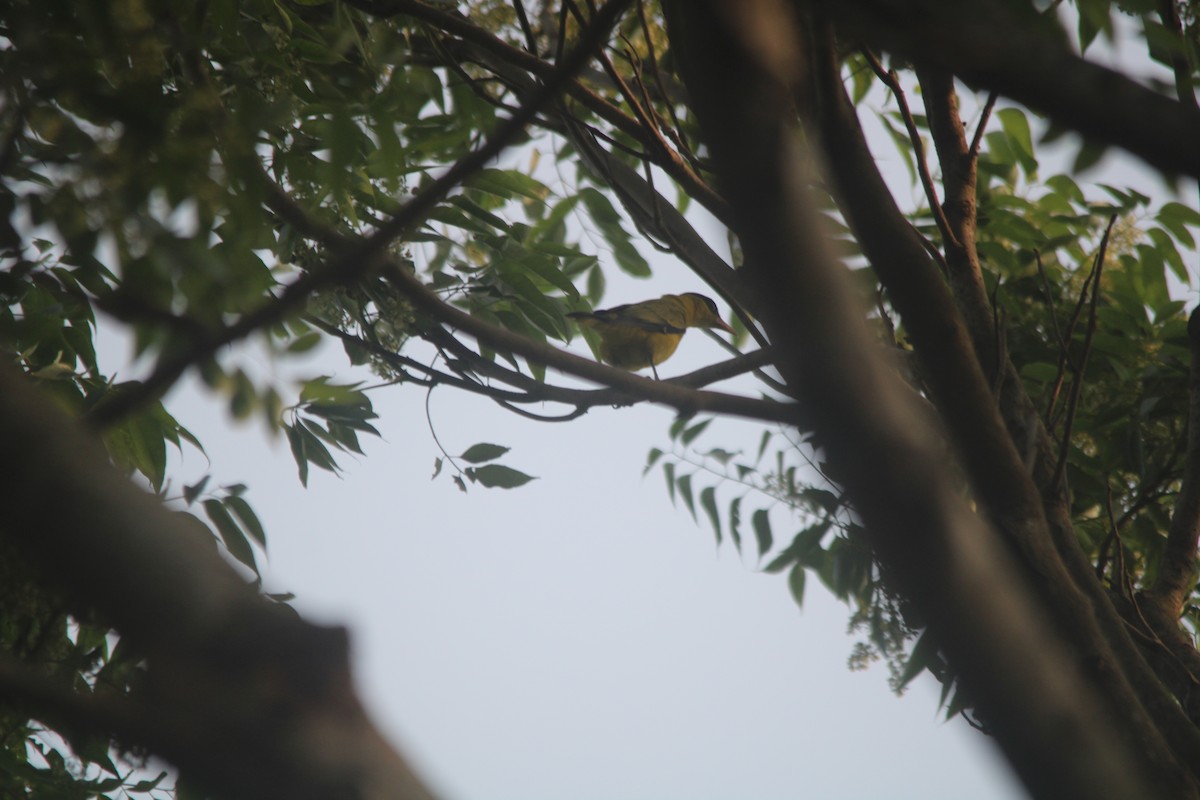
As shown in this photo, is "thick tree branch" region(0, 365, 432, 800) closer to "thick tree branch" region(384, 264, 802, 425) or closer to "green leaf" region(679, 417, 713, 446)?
"thick tree branch" region(384, 264, 802, 425)

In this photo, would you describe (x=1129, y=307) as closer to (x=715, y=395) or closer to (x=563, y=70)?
(x=715, y=395)

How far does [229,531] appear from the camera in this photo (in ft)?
8.04

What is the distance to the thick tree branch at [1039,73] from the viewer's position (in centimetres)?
77

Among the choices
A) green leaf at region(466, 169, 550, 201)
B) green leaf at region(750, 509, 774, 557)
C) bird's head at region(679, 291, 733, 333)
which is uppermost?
bird's head at region(679, 291, 733, 333)

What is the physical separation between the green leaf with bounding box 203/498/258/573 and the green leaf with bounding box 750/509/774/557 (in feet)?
5.33

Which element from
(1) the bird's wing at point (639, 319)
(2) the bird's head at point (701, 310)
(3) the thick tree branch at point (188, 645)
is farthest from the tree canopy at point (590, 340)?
(2) the bird's head at point (701, 310)

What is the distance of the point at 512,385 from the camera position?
2436 mm

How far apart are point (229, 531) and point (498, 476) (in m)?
0.80

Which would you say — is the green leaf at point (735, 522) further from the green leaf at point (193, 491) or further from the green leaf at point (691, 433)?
the green leaf at point (193, 491)

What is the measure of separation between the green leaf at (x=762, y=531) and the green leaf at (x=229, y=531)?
162 centimetres

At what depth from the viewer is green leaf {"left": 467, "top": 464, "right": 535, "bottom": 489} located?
2.87 metres

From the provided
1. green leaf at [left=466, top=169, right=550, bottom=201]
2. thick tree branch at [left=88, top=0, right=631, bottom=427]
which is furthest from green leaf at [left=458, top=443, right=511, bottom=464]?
thick tree branch at [left=88, top=0, right=631, bottom=427]

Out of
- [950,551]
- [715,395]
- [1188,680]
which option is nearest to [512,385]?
[715,395]

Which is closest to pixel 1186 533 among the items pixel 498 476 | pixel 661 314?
pixel 498 476
